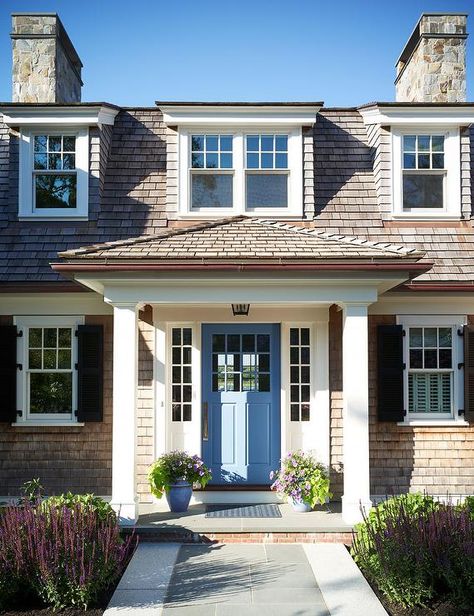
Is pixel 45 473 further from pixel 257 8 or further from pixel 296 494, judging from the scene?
pixel 257 8

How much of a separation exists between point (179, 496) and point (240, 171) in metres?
Result: 4.67

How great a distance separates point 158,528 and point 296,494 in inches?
68.3

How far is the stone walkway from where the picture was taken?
5.17 metres

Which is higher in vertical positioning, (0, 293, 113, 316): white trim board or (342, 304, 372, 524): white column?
(0, 293, 113, 316): white trim board

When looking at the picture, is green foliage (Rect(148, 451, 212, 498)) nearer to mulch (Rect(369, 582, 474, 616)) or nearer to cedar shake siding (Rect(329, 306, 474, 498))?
cedar shake siding (Rect(329, 306, 474, 498))

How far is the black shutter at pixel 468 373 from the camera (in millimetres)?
8352

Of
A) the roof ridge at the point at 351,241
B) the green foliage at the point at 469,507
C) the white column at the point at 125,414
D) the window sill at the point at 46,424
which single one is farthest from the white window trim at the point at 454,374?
the window sill at the point at 46,424

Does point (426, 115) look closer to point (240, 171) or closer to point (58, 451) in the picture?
point (240, 171)

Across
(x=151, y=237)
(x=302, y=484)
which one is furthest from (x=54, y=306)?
(x=302, y=484)

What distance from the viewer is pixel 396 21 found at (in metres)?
11.8

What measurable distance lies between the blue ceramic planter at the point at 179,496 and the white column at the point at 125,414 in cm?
61

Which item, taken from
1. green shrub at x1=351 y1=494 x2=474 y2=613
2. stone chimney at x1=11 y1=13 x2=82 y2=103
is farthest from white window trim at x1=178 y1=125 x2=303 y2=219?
green shrub at x1=351 y1=494 x2=474 y2=613

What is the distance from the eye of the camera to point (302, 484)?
7645 millimetres

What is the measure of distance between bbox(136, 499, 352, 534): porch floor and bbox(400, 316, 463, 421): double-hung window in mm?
1927
